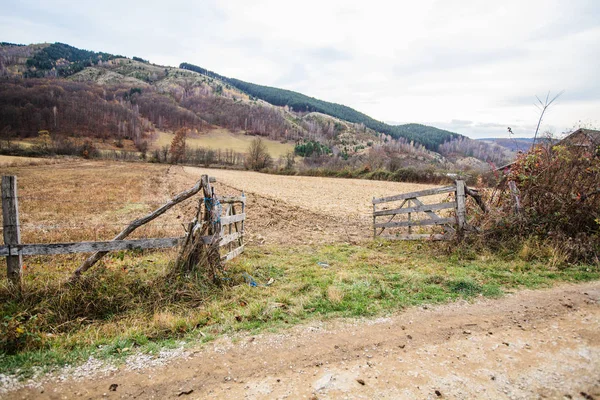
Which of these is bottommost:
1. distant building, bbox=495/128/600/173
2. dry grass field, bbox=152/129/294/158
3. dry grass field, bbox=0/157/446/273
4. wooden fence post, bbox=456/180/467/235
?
dry grass field, bbox=0/157/446/273

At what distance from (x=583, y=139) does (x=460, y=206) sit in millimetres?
4604

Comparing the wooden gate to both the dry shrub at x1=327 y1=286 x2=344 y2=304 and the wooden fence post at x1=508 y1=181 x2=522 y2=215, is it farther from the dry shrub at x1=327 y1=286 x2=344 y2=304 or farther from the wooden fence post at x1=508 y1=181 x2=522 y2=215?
the wooden fence post at x1=508 y1=181 x2=522 y2=215

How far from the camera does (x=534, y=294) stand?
5.94 metres

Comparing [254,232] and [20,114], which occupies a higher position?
[20,114]

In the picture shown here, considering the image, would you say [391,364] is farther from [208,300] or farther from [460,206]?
[460,206]

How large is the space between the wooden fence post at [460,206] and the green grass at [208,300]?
1155mm

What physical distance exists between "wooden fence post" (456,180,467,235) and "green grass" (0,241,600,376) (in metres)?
1.15

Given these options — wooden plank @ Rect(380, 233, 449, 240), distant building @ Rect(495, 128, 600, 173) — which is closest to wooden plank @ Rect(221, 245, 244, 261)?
wooden plank @ Rect(380, 233, 449, 240)

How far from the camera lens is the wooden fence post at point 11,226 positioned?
5590 millimetres

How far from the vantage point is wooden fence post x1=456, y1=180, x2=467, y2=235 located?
8.90 meters

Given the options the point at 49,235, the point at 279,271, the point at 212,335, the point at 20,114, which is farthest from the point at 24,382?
the point at 20,114

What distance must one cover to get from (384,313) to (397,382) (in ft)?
5.68

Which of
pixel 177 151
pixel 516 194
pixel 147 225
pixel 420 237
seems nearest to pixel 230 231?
pixel 147 225

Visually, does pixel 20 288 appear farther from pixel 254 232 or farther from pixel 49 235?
pixel 254 232
